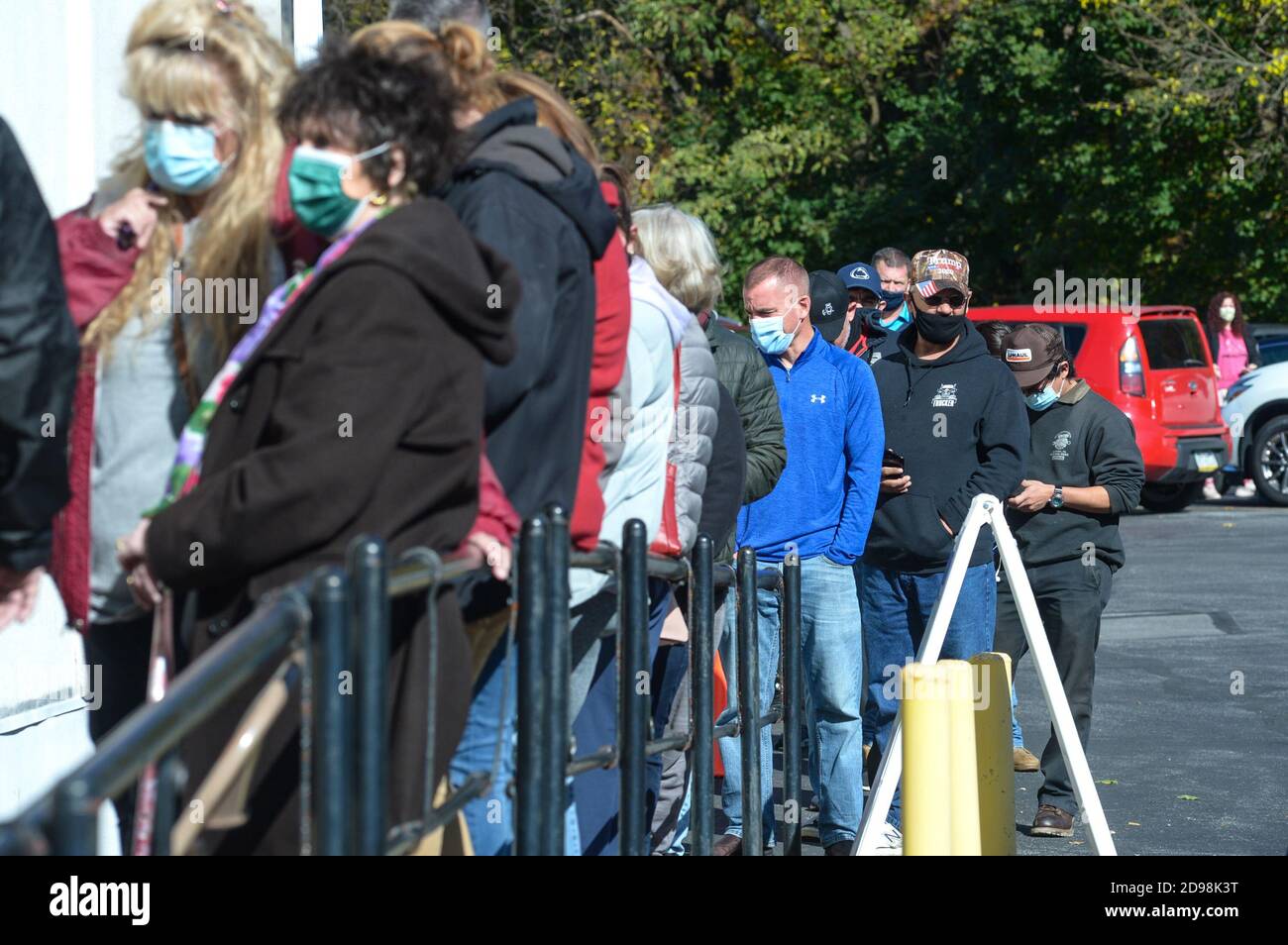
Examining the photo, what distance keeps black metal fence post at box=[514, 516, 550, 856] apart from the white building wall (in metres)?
2.44

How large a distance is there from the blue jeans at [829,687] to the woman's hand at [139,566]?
3476 mm

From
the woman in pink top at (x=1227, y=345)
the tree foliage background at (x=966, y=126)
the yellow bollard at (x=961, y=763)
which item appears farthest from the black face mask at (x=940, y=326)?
the tree foliage background at (x=966, y=126)

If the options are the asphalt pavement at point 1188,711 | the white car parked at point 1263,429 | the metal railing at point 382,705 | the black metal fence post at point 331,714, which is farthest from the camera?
the white car parked at point 1263,429

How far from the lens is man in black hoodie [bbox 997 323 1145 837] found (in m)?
6.84

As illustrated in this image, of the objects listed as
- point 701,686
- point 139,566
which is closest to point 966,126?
point 701,686

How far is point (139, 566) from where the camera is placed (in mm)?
2938

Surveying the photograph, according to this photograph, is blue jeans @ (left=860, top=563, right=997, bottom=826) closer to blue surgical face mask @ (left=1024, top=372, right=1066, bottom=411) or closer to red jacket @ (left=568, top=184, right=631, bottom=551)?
blue surgical face mask @ (left=1024, top=372, right=1066, bottom=411)

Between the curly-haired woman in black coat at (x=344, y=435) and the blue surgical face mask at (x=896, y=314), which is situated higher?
the blue surgical face mask at (x=896, y=314)

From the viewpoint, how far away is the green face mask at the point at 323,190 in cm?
305

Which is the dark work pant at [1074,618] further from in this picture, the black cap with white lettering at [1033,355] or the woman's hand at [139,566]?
the woman's hand at [139,566]

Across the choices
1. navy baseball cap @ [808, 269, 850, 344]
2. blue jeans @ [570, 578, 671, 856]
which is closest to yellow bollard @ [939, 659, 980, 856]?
blue jeans @ [570, 578, 671, 856]

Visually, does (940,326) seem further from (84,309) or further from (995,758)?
(84,309)

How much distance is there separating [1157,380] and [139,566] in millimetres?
15754
